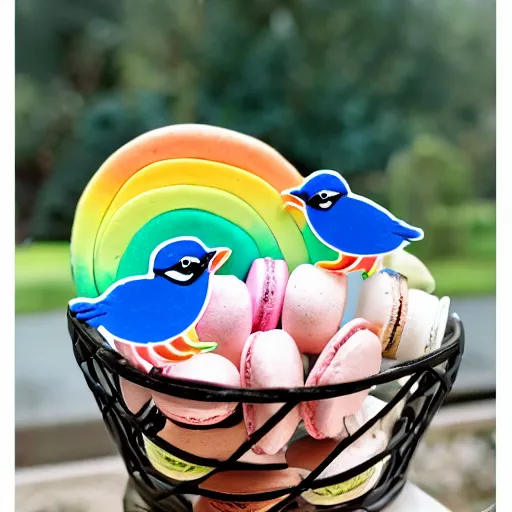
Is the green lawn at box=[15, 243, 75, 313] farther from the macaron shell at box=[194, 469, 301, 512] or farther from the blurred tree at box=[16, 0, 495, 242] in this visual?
the macaron shell at box=[194, 469, 301, 512]

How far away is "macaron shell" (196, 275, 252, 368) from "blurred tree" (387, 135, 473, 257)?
0.27 meters

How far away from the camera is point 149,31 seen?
0.57 metres

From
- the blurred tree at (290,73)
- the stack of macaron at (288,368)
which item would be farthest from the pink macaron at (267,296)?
the blurred tree at (290,73)

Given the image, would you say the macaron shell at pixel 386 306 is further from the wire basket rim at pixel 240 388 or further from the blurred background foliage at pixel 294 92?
the blurred background foliage at pixel 294 92

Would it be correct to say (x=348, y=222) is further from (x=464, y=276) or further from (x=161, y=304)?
(x=464, y=276)

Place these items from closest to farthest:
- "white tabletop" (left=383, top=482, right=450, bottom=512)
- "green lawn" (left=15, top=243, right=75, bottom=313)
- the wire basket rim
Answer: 1. the wire basket rim
2. "white tabletop" (left=383, top=482, right=450, bottom=512)
3. "green lawn" (left=15, top=243, right=75, bottom=313)

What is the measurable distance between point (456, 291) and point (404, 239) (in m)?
0.21

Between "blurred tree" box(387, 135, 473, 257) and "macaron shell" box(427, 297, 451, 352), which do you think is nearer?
"macaron shell" box(427, 297, 451, 352)

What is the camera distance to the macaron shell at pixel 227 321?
340mm

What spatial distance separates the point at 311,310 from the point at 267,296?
0.10 feet

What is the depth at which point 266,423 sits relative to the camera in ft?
1.02

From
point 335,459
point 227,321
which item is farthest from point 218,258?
point 335,459

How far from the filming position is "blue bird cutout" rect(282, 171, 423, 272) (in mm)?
367

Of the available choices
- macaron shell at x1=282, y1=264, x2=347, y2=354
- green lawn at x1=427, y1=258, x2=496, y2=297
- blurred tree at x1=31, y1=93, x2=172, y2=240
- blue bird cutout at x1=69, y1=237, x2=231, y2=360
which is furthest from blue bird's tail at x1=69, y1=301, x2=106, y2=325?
green lawn at x1=427, y1=258, x2=496, y2=297
